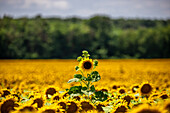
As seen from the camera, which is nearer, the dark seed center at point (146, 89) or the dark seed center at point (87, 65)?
the dark seed center at point (87, 65)

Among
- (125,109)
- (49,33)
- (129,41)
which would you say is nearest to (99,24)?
(129,41)

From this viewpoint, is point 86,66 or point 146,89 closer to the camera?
point 86,66

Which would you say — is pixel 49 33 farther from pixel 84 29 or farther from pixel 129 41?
pixel 129 41

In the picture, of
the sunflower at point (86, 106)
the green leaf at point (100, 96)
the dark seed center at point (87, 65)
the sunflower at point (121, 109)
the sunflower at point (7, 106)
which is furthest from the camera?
the dark seed center at point (87, 65)

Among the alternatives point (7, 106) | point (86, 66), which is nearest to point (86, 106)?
point (7, 106)

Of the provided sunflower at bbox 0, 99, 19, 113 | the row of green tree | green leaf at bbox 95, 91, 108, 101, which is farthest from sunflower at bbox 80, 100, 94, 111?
the row of green tree

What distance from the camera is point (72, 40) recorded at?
2527 inches

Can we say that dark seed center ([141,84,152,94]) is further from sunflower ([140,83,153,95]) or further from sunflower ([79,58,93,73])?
sunflower ([79,58,93,73])

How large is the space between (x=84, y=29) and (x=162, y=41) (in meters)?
26.9

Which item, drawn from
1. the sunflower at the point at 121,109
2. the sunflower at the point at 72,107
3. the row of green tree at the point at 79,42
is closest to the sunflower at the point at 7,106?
the sunflower at the point at 72,107

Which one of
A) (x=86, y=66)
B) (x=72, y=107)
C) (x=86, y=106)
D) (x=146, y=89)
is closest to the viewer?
(x=72, y=107)

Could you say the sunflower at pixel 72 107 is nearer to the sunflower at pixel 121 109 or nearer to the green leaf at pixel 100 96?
A: the sunflower at pixel 121 109

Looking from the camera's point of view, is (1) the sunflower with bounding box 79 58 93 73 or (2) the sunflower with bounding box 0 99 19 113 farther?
(1) the sunflower with bounding box 79 58 93 73

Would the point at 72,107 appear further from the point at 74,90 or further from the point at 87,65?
the point at 87,65
